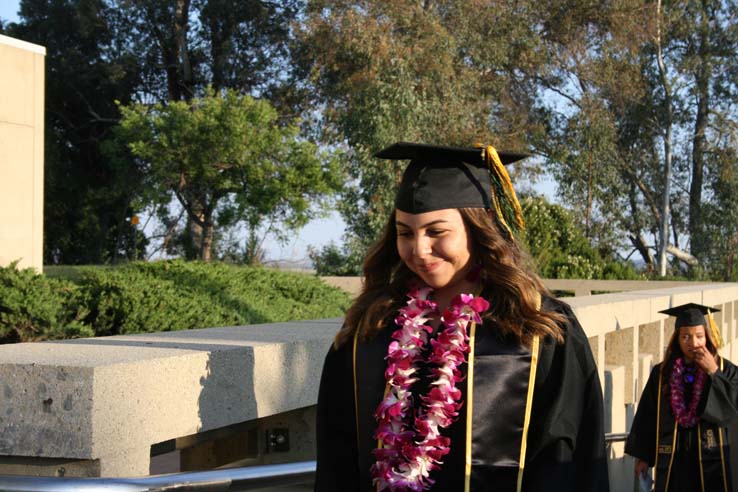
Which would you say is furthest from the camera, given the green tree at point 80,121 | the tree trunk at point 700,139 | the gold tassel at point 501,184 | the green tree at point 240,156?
the tree trunk at point 700,139

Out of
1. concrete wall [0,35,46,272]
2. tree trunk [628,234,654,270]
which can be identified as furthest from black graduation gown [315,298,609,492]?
tree trunk [628,234,654,270]

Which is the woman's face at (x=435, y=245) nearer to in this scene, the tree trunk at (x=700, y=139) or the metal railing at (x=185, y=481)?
the metal railing at (x=185, y=481)

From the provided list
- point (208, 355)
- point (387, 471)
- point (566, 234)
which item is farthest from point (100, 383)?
point (566, 234)

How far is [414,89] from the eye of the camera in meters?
21.8

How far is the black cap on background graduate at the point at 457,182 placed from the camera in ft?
8.01

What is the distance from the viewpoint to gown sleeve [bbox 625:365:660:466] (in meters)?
6.52

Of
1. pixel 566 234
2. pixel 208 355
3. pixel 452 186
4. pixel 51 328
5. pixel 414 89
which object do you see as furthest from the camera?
pixel 414 89

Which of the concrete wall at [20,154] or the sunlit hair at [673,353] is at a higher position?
the concrete wall at [20,154]

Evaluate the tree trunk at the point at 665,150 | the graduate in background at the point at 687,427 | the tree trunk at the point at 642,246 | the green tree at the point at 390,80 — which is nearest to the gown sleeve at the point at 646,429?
the graduate in background at the point at 687,427

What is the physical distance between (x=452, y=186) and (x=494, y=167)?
15cm

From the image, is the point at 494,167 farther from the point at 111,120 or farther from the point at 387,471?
the point at 111,120

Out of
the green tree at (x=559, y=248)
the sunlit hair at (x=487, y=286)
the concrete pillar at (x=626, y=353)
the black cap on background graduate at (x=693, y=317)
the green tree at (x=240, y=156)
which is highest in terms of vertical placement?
the green tree at (x=240, y=156)

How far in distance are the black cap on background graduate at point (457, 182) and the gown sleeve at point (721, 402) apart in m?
4.50

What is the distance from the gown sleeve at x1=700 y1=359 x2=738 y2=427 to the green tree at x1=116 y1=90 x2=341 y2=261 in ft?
49.5
